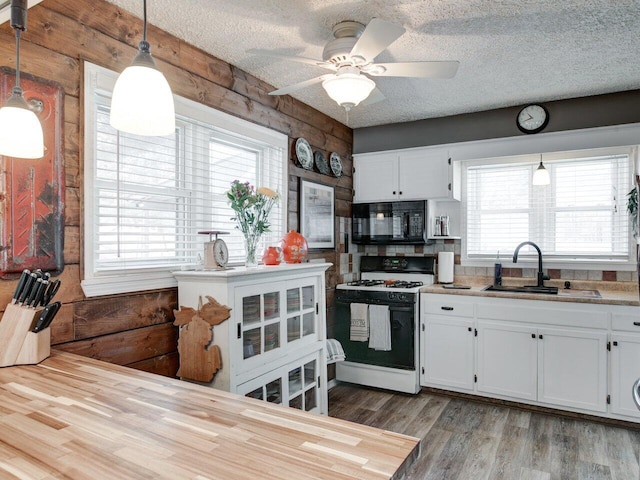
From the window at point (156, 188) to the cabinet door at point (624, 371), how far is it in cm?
271

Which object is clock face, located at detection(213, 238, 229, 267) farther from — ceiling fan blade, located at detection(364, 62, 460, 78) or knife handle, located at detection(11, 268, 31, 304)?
ceiling fan blade, located at detection(364, 62, 460, 78)

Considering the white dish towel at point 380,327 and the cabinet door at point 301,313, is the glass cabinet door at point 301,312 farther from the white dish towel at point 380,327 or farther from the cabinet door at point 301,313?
the white dish towel at point 380,327

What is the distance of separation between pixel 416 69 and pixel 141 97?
4.98 ft

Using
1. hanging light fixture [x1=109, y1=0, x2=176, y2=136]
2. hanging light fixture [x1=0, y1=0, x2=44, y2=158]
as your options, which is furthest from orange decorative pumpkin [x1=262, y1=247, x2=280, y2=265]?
hanging light fixture [x1=109, y1=0, x2=176, y2=136]

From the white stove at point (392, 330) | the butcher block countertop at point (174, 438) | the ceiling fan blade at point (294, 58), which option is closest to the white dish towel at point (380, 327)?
the white stove at point (392, 330)

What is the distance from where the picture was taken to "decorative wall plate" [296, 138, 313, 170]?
363 cm

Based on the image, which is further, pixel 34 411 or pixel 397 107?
pixel 397 107

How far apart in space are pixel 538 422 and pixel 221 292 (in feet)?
8.64

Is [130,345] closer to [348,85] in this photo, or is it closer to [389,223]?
[348,85]

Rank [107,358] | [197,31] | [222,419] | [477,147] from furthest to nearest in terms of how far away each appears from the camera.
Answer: [477,147] → [197,31] → [107,358] → [222,419]

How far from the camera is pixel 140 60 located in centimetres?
116

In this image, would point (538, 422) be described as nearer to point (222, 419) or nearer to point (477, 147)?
point (477, 147)

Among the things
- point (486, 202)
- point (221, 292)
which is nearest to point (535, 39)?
point (486, 202)

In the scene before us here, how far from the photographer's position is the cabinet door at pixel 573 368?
321 centimetres
